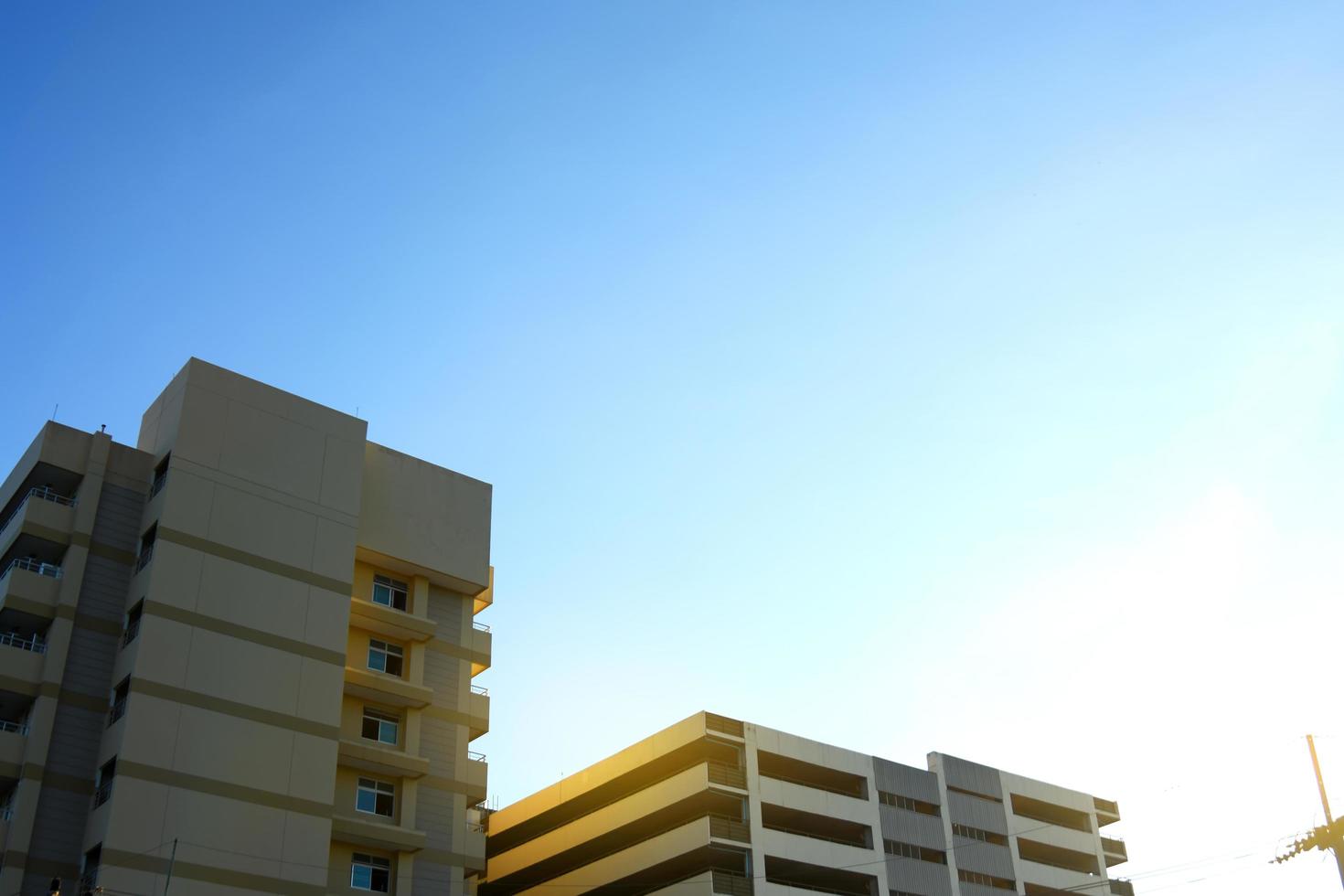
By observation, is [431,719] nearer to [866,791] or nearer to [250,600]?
[250,600]

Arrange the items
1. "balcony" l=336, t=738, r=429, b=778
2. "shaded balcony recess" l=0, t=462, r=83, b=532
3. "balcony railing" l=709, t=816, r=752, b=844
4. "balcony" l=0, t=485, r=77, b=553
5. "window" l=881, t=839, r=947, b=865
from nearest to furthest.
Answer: "balcony" l=0, t=485, r=77, b=553, "shaded balcony recess" l=0, t=462, r=83, b=532, "balcony" l=336, t=738, r=429, b=778, "balcony railing" l=709, t=816, r=752, b=844, "window" l=881, t=839, r=947, b=865

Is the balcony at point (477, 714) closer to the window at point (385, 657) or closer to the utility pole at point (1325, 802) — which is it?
the window at point (385, 657)

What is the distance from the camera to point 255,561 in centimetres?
5909

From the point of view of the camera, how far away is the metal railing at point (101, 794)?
5194 cm

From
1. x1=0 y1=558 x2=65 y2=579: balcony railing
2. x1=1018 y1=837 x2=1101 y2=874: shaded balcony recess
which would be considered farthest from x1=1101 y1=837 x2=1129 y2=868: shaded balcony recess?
x1=0 y1=558 x2=65 y2=579: balcony railing

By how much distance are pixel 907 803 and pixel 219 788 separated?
4404cm

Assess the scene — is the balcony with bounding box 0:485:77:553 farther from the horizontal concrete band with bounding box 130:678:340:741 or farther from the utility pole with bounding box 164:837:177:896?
the utility pole with bounding box 164:837:177:896

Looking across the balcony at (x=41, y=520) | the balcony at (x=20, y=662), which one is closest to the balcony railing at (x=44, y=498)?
the balcony at (x=41, y=520)

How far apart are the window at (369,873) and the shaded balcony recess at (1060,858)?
4702cm

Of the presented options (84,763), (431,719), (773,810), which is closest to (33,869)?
(84,763)

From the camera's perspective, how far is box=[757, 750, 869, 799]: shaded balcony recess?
255 ft

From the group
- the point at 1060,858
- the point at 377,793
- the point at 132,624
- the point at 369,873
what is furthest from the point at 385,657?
the point at 1060,858

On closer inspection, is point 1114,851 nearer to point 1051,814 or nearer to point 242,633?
point 1051,814

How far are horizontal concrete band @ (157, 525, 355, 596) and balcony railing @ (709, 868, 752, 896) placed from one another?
24830mm
